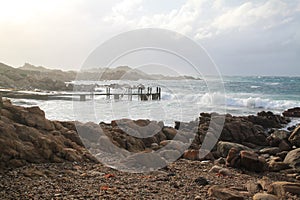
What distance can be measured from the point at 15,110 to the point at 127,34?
131 inches

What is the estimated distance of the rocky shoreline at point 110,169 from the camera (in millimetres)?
4703

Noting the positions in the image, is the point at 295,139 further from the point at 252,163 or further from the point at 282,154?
the point at 252,163

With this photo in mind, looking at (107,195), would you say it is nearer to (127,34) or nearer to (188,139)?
(127,34)

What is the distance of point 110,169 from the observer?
616cm

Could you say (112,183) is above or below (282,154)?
above

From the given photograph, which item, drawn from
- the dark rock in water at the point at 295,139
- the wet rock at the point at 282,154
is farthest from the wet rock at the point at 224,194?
the dark rock in water at the point at 295,139

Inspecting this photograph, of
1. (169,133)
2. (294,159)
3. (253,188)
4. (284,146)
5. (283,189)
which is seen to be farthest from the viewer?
(169,133)

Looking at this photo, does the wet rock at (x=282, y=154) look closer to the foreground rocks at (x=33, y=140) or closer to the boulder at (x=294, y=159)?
the boulder at (x=294, y=159)

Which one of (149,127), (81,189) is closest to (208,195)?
(81,189)

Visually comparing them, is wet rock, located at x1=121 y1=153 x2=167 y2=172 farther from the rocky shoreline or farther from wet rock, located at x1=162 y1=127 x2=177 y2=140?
wet rock, located at x1=162 y1=127 x2=177 y2=140

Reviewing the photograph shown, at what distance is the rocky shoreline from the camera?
4.70 m

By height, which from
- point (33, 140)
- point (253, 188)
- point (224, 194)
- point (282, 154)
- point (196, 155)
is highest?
point (33, 140)

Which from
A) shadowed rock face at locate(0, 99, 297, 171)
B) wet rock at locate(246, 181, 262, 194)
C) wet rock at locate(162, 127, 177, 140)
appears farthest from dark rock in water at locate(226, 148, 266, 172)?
wet rock at locate(162, 127, 177, 140)

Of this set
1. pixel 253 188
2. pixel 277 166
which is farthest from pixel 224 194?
pixel 277 166
